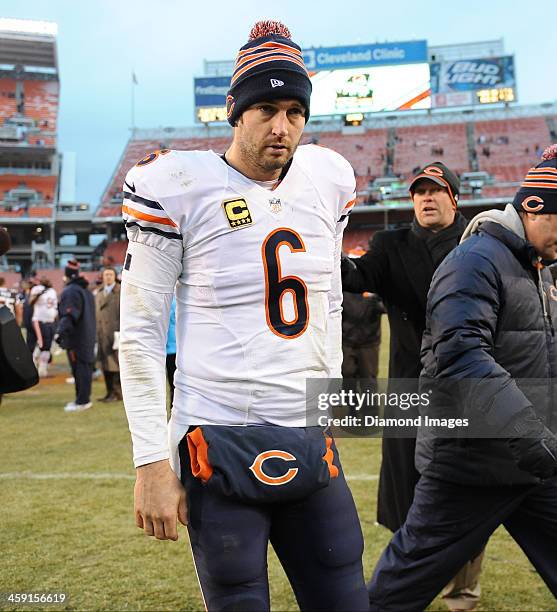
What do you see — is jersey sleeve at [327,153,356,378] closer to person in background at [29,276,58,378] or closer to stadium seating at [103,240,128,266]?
person in background at [29,276,58,378]

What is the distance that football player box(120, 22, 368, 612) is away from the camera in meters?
1.63

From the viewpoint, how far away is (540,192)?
95.3 inches

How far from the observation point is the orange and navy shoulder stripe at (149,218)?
1.70 meters

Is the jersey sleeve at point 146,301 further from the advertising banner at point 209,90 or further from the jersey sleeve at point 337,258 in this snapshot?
the advertising banner at point 209,90

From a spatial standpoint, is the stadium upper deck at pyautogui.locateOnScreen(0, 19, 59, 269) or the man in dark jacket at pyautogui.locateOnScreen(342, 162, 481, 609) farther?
the stadium upper deck at pyautogui.locateOnScreen(0, 19, 59, 269)

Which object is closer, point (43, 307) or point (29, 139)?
point (43, 307)

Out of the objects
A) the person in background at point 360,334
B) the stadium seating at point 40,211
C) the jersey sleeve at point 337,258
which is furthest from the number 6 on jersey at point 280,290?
the stadium seating at point 40,211

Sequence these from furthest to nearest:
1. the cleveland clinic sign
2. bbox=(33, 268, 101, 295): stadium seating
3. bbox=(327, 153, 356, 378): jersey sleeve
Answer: the cleveland clinic sign → bbox=(33, 268, 101, 295): stadium seating → bbox=(327, 153, 356, 378): jersey sleeve

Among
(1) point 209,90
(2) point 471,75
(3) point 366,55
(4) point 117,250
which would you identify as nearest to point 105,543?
(4) point 117,250

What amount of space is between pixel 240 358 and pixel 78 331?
6.91m

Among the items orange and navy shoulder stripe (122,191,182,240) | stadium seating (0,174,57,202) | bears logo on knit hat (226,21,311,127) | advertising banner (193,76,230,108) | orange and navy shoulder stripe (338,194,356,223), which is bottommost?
orange and navy shoulder stripe (122,191,182,240)

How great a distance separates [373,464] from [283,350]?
13.4 ft

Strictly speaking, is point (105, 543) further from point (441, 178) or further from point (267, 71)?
point (267, 71)

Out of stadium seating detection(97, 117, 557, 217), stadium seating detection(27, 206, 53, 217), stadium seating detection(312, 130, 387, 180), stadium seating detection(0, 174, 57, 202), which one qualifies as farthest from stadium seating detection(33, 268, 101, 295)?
stadium seating detection(312, 130, 387, 180)
